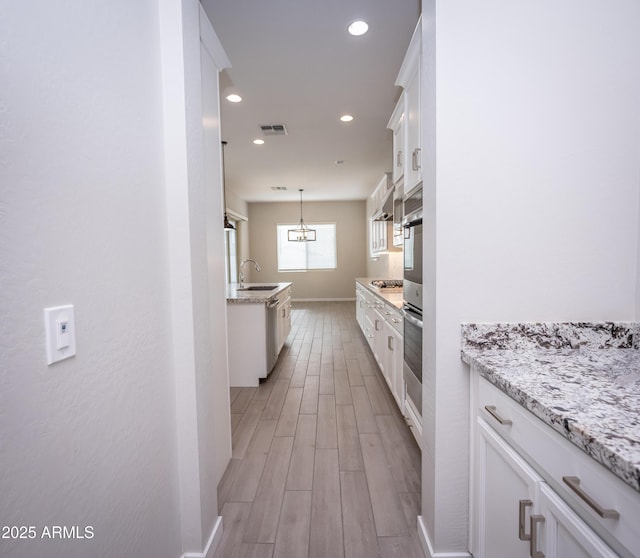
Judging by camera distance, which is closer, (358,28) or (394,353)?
(358,28)

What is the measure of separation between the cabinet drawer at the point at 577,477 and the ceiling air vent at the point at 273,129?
12.8ft

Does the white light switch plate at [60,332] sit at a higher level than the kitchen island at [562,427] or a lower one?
higher

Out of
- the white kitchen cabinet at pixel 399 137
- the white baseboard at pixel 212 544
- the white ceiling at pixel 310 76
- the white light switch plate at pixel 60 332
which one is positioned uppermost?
the white ceiling at pixel 310 76

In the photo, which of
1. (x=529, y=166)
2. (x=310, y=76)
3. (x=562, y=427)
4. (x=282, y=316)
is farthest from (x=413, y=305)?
(x=282, y=316)

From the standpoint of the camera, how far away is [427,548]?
4.43ft

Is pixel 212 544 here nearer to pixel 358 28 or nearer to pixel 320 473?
pixel 320 473

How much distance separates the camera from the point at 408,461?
2.04 m

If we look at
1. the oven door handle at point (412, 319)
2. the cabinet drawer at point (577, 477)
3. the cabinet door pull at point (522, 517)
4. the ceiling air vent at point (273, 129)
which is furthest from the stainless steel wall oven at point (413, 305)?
the ceiling air vent at point (273, 129)

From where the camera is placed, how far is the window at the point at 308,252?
986 cm

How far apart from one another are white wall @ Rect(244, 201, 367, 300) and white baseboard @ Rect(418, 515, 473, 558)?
8437 millimetres

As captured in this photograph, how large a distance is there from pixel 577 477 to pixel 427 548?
953mm

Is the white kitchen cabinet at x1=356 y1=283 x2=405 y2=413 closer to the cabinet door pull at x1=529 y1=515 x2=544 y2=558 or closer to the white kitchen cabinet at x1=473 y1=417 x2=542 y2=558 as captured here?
the white kitchen cabinet at x1=473 y1=417 x2=542 y2=558

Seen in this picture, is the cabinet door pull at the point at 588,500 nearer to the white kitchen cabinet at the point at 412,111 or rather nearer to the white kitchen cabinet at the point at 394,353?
the white kitchen cabinet at the point at 412,111

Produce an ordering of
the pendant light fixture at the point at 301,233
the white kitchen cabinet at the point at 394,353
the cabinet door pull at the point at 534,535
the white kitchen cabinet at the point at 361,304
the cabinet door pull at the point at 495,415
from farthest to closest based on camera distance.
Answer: the pendant light fixture at the point at 301,233
the white kitchen cabinet at the point at 361,304
the white kitchen cabinet at the point at 394,353
the cabinet door pull at the point at 495,415
the cabinet door pull at the point at 534,535
